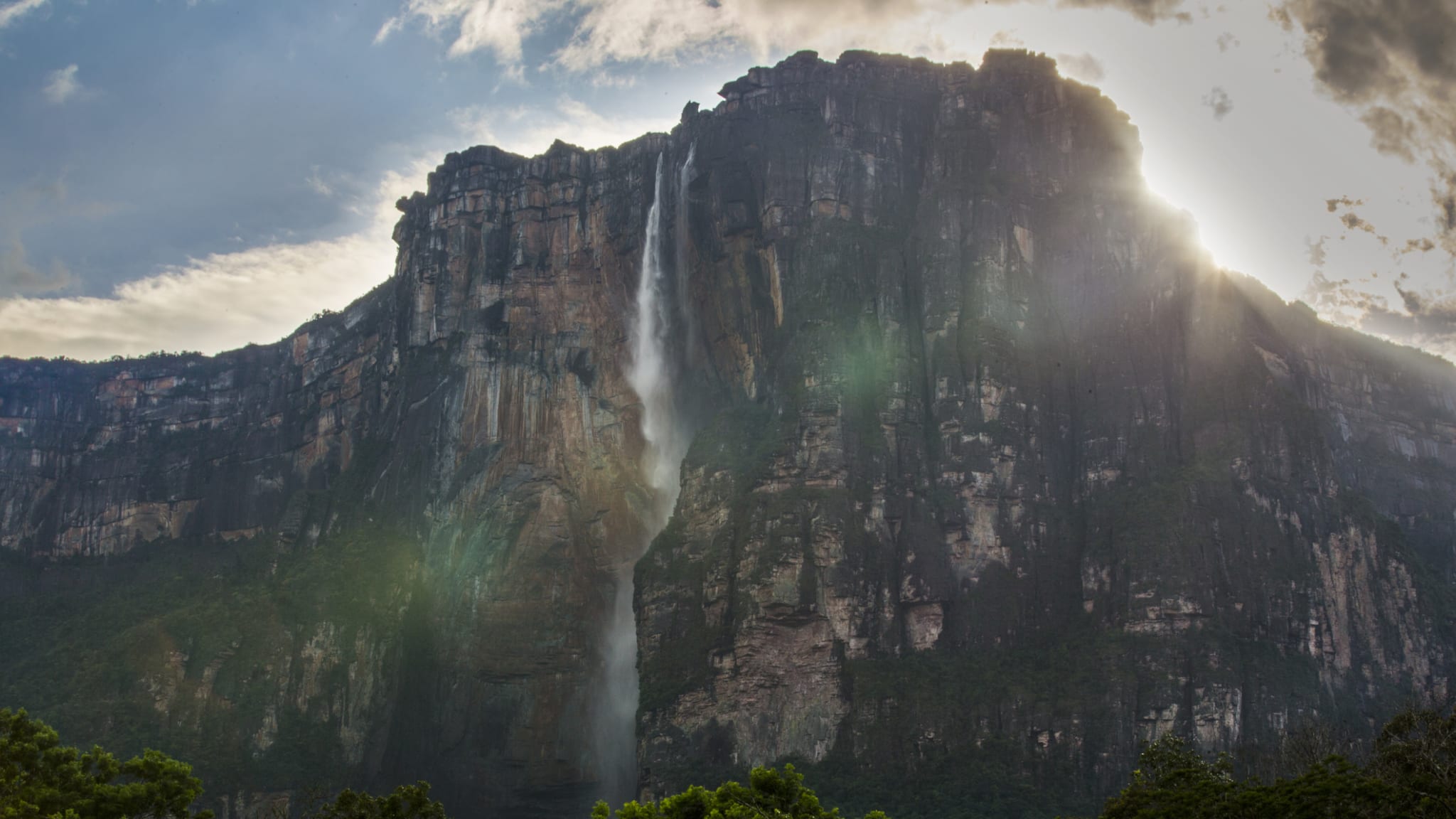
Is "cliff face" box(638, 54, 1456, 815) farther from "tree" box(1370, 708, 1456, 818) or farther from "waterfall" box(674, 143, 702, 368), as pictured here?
"tree" box(1370, 708, 1456, 818)

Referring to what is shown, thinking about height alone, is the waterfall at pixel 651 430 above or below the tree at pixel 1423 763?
above

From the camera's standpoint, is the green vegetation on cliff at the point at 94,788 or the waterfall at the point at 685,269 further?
the waterfall at the point at 685,269

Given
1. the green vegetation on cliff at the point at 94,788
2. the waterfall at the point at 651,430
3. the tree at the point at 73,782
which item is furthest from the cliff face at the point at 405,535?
the tree at the point at 73,782

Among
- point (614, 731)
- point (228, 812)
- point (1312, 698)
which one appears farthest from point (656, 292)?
point (1312, 698)

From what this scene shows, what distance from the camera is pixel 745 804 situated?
5862 cm

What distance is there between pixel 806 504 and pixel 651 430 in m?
25.7

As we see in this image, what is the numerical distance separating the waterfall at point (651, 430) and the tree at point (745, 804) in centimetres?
5688

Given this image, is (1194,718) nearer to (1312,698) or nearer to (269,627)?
(1312,698)

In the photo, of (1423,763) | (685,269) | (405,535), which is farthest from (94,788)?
(685,269)

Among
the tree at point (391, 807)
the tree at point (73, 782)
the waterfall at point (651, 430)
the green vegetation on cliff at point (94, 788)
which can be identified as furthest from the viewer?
the waterfall at point (651, 430)

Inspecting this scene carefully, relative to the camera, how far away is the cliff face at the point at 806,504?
332 feet

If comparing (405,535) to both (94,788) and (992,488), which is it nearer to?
(992,488)

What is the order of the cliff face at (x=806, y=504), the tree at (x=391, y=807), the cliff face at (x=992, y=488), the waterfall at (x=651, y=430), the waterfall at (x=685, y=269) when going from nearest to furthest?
the tree at (x=391, y=807)
the cliff face at (x=992, y=488)
the cliff face at (x=806, y=504)
the waterfall at (x=651, y=430)
the waterfall at (x=685, y=269)

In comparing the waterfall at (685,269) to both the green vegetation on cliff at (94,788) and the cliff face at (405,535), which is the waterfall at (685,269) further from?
the green vegetation on cliff at (94,788)
